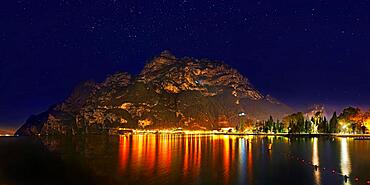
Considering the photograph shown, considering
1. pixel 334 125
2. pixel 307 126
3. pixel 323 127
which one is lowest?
pixel 323 127

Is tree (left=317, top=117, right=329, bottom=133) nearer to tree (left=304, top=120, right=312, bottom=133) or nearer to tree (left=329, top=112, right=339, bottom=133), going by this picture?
tree (left=329, top=112, right=339, bottom=133)

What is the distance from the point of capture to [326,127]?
17550 centimetres

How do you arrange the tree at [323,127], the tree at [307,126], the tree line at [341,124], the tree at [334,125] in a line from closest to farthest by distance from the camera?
the tree line at [341,124]
the tree at [334,125]
the tree at [323,127]
the tree at [307,126]

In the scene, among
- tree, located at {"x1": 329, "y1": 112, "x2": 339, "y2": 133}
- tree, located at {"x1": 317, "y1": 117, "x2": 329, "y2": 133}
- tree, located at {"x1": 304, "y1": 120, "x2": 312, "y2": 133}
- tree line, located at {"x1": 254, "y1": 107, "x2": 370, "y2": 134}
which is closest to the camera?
tree line, located at {"x1": 254, "y1": 107, "x2": 370, "y2": 134}

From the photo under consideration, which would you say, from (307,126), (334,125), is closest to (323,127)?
(334,125)

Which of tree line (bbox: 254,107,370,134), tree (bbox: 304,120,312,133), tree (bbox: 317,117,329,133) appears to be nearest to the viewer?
tree line (bbox: 254,107,370,134)

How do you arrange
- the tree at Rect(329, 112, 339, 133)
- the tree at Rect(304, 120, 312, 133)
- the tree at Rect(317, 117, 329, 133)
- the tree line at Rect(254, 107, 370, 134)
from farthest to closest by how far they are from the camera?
the tree at Rect(304, 120, 312, 133)
the tree at Rect(317, 117, 329, 133)
the tree at Rect(329, 112, 339, 133)
the tree line at Rect(254, 107, 370, 134)

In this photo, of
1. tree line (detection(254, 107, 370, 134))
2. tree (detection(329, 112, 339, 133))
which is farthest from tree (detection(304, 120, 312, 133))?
tree (detection(329, 112, 339, 133))

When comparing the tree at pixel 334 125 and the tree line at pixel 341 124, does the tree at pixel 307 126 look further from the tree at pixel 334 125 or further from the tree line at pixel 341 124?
the tree at pixel 334 125

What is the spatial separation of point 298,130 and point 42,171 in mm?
162426

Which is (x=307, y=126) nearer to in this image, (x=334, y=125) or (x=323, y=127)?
(x=323, y=127)

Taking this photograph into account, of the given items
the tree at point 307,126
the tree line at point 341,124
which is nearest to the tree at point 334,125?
the tree line at point 341,124

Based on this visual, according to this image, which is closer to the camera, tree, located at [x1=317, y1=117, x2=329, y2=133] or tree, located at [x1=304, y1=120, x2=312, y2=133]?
tree, located at [x1=317, y1=117, x2=329, y2=133]

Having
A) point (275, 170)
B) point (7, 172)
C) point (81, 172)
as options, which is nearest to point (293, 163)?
point (275, 170)
